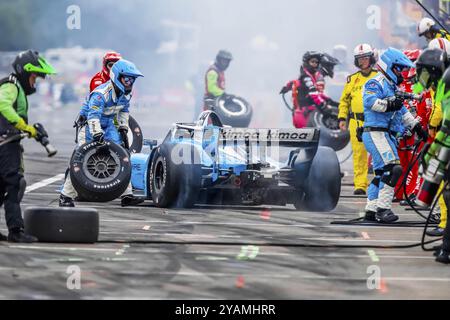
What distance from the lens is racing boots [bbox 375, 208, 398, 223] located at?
15.8 metres

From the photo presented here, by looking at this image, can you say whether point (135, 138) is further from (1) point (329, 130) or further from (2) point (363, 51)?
(1) point (329, 130)

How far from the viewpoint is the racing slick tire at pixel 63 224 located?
44.0ft

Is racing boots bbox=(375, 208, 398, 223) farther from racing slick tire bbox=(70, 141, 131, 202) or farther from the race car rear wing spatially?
racing slick tire bbox=(70, 141, 131, 202)

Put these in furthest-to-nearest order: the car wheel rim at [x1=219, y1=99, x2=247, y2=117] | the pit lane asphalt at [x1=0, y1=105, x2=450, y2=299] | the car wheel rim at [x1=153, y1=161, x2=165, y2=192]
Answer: the car wheel rim at [x1=219, y1=99, x2=247, y2=117], the car wheel rim at [x1=153, y1=161, x2=165, y2=192], the pit lane asphalt at [x1=0, y1=105, x2=450, y2=299]

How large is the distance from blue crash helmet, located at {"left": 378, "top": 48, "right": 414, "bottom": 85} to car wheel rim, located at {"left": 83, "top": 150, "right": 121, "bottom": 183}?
3479mm

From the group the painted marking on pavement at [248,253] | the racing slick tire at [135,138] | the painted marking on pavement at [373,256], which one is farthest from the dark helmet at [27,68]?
the racing slick tire at [135,138]

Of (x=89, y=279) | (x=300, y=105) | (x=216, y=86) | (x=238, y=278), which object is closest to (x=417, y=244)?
(x=238, y=278)

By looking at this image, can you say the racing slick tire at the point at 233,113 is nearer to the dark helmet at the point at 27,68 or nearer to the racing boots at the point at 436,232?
the racing boots at the point at 436,232

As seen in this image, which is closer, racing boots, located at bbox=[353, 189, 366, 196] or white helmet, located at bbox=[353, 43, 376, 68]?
white helmet, located at bbox=[353, 43, 376, 68]

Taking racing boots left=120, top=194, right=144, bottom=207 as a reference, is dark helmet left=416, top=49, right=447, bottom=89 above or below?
above

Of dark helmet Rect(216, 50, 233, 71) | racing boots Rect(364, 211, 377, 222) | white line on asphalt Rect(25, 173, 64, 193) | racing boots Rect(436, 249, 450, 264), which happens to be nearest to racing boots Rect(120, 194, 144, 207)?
white line on asphalt Rect(25, 173, 64, 193)

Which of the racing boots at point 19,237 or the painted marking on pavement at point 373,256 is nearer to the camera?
the painted marking on pavement at point 373,256

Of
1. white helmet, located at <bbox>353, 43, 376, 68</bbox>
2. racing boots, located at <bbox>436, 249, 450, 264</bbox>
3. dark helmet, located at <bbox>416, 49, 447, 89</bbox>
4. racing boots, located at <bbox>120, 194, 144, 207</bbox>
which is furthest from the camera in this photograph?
white helmet, located at <bbox>353, 43, 376, 68</bbox>

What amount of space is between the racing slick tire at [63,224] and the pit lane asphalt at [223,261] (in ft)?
0.53
